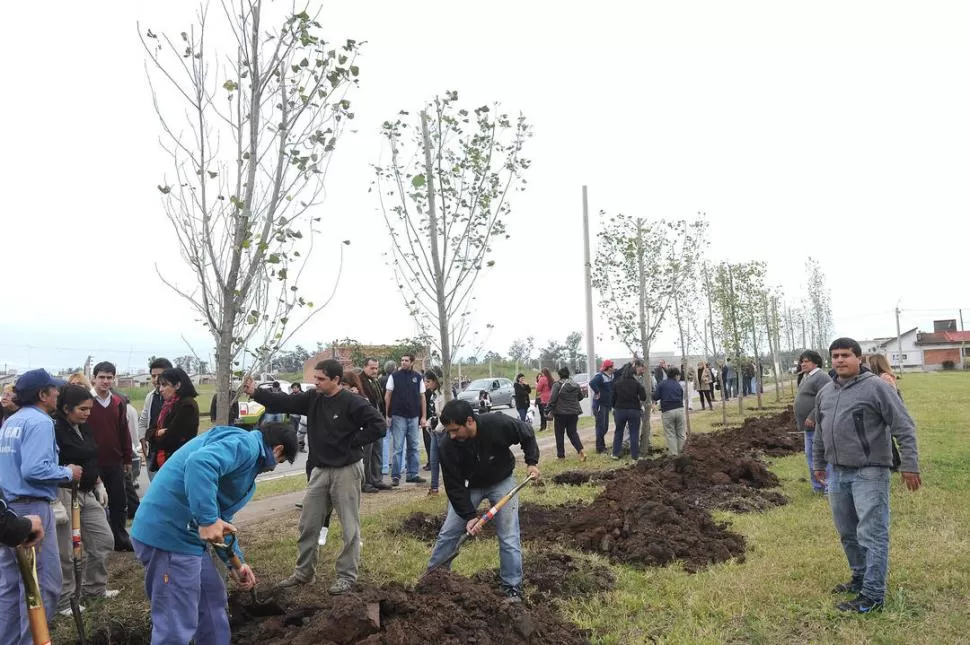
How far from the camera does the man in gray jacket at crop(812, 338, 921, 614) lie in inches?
191

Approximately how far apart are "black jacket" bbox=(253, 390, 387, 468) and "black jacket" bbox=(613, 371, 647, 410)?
296 inches

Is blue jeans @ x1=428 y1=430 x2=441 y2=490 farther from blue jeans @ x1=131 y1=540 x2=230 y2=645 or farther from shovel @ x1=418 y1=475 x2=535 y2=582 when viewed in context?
blue jeans @ x1=131 y1=540 x2=230 y2=645

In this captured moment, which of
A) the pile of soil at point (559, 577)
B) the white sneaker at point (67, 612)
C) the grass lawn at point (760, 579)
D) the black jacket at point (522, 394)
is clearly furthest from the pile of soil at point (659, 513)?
the black jacket at point (522, 394)

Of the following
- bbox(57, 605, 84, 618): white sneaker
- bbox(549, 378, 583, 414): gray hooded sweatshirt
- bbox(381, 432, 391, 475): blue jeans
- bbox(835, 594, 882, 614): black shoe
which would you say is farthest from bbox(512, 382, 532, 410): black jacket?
bbox(57, 605, 84, 618): white sneaker

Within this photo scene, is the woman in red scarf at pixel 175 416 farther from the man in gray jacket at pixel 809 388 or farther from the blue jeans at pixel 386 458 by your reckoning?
the man in gray jacket at pixel 809 388

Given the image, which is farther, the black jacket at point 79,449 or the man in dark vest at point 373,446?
the man in dark vest at point 373,446

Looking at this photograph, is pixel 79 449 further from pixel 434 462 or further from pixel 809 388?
pixel 809 388

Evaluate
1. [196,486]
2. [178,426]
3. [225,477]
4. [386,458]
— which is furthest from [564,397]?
[196,486]

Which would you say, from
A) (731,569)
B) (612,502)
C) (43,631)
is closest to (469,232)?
(612,502)

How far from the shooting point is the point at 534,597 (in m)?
5.36

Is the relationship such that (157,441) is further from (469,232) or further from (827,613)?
(827,613)

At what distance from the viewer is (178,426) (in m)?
6.05

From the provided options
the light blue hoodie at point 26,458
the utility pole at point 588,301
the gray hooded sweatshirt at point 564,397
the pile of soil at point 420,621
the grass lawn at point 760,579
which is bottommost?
the grass lawn at point 760,579

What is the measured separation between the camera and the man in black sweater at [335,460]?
5.54 meters
